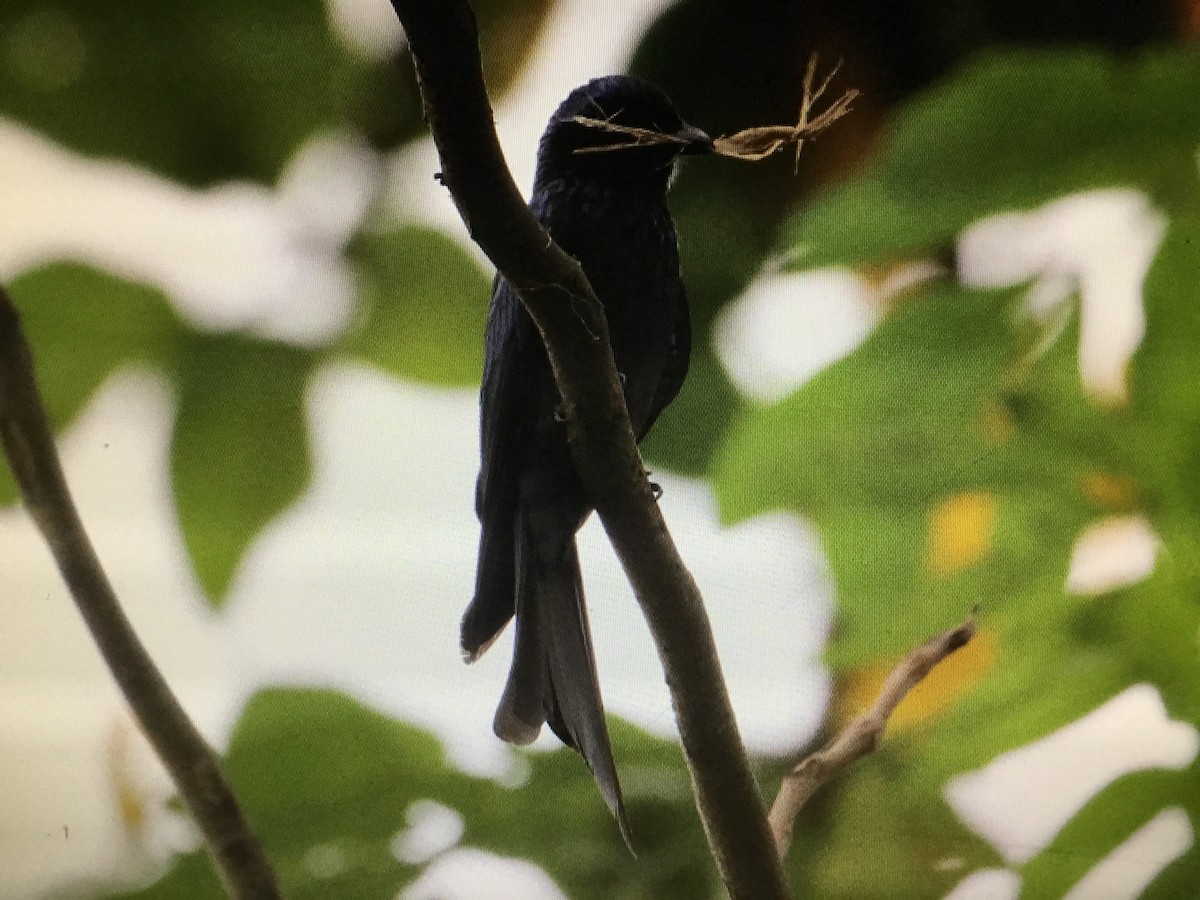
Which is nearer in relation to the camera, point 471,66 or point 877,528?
point 471,66

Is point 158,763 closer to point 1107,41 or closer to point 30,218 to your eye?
point 30,218

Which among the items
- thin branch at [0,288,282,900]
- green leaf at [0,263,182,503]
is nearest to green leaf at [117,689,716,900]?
thin branch at [0,288,282,900]

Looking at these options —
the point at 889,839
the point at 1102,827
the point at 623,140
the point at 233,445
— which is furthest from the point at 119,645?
the point at 1102,827

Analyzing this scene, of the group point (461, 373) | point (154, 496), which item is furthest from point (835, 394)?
point (154, 496)

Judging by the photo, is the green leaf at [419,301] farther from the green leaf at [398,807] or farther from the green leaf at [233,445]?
the green leaf at [398,807]

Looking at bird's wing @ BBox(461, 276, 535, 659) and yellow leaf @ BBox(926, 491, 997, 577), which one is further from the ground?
bird's wing @ BBox(461, 276, 535, 659)

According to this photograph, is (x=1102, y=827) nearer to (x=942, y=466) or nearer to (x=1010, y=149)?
(x=942, y=466)

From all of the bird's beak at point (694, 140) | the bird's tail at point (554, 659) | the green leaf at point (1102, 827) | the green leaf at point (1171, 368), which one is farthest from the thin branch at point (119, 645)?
the green leaf at point (1171, 368)

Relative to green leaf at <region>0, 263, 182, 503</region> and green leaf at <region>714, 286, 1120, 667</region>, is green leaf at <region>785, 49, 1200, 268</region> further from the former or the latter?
green leaf at <region>0, 263, 182, 503</region>
